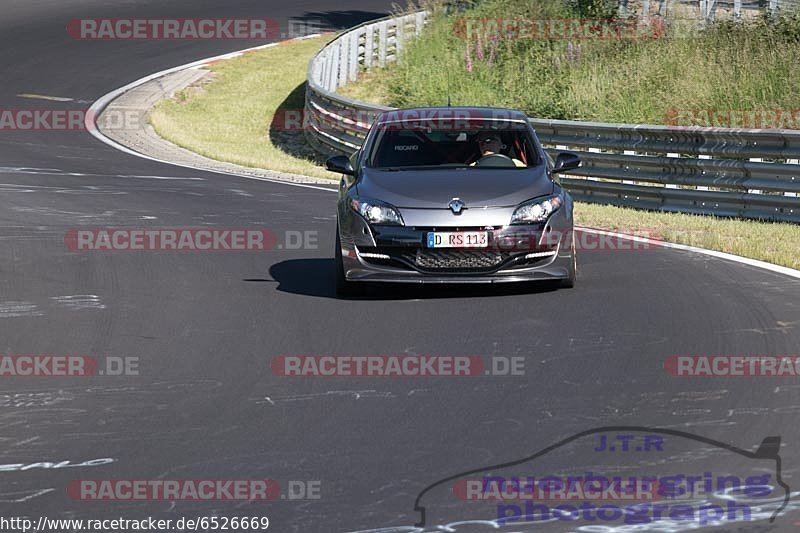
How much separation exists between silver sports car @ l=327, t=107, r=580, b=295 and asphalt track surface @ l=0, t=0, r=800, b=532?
0.25 metres

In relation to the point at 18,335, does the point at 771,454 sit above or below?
above

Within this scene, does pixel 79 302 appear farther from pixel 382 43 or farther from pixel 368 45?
pixel 382 43

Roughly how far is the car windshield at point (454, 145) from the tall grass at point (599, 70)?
41.2 ft

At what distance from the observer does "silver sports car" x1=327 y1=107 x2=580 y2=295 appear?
35.0 ft

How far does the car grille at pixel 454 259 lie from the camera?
35.1ft

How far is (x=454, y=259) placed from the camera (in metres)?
10.7

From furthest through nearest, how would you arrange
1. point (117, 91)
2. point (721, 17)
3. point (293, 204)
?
point (117, 91), point (721, 17), point (293, 204)

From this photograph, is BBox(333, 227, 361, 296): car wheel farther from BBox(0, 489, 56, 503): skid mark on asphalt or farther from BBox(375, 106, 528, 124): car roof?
BBox(0, 489, 56, 503): skid mark on asphalt

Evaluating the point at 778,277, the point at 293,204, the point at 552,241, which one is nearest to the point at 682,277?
the point at 778,277

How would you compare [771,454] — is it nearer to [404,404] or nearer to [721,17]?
[404,404]

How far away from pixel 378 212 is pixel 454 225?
0.63 meters

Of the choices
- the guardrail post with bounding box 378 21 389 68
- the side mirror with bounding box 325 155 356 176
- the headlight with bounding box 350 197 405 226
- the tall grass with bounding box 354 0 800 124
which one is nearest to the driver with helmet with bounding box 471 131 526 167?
the side mirror with bounding box 325 155 356 176

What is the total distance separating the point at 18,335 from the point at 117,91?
83.8 ft

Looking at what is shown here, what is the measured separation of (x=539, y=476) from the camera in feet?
20.2
